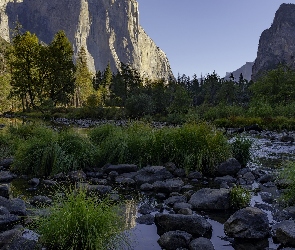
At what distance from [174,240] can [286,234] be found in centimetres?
192

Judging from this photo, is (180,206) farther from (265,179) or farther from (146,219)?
(265,179)

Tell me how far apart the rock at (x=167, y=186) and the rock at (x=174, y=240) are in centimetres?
324

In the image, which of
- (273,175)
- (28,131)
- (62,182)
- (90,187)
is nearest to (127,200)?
(90,187)

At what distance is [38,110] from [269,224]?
48.1 m

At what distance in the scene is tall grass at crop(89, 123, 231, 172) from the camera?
1062 cm

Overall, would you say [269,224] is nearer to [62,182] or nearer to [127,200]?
[127,200]

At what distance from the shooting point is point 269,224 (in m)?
6.23

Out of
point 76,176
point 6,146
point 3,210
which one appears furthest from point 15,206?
point 6,146

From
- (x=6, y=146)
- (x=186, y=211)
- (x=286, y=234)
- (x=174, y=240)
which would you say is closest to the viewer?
(x=174, y=240)

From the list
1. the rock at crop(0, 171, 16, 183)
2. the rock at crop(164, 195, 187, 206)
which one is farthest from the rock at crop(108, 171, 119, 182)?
the rock at crop(0, 171, 16, 183)

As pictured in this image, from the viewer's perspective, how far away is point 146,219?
6.38m

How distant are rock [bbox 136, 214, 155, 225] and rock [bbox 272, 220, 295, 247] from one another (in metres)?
→ 2.33

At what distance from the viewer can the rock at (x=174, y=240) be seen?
5.21 metres

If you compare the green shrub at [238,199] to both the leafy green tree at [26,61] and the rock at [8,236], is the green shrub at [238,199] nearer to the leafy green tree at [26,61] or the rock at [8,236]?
the rock at [8,236]
